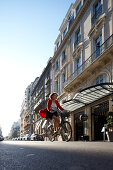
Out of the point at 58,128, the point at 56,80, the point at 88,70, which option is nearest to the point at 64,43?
the point at 56,80

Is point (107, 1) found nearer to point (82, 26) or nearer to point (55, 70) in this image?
point (82, 26)

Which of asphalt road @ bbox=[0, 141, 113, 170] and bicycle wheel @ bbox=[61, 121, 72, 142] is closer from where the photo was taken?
asphalt road @ bbox=[0, 141, 113, 170]

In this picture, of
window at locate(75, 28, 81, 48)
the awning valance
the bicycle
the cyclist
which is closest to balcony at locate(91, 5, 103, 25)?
window at locate(75, 28, 81, 48)

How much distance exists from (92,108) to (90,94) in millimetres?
2871

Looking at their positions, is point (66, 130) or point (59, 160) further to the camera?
point (66, 130)

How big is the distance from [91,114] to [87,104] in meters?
0.93

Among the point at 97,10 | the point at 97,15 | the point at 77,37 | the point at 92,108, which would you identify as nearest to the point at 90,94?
the point at 92,108

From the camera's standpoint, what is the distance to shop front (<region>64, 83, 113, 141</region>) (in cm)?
1448

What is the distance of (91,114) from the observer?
17.5 m

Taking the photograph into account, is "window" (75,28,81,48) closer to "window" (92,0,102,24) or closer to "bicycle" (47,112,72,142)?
"window" (92,0,102,24)

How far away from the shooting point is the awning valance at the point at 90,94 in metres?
13.0

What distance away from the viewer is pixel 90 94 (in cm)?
1490

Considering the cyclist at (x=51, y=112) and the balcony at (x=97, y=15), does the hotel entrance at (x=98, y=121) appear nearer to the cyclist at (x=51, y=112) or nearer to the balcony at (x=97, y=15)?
the balcony at (x=97, y=15)

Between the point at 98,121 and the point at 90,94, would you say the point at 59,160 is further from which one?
the point at 98,121
